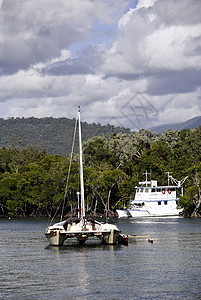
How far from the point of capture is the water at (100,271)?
29016 millimetres

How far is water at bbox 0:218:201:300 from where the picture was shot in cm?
2902

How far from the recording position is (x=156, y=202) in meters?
112

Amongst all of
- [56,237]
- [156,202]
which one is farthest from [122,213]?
[56,237]

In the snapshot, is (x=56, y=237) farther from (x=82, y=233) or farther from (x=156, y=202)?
(x=156, y=202)

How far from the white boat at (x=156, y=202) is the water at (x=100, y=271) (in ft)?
185

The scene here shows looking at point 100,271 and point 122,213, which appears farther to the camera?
point 122,213

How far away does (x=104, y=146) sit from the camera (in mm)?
135125

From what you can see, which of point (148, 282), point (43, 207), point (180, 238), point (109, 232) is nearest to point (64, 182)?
point (43, 207)

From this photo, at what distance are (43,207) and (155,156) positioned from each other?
2973cm

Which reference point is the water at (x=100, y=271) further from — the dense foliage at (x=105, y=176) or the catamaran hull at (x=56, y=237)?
the dense foliage at (x=105, y=176)

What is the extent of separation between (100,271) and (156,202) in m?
77.1

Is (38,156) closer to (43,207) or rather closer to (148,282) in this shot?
(43,207)

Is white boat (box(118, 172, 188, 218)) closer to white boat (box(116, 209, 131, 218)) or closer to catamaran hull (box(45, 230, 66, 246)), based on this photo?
white boat (box(116, 209, 131, 218))

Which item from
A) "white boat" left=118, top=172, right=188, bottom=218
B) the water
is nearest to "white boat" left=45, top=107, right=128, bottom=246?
the water
